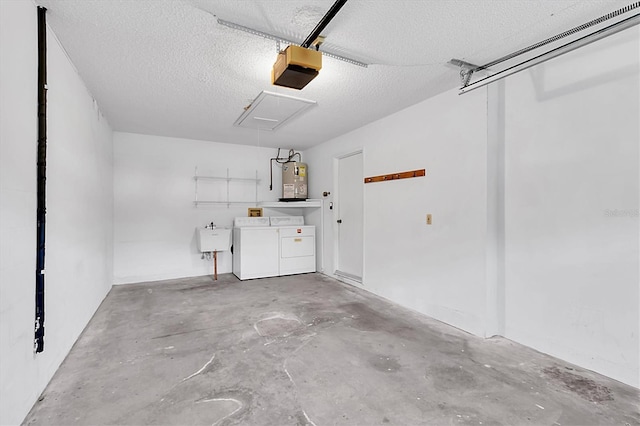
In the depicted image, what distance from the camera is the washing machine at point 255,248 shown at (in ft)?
16.4

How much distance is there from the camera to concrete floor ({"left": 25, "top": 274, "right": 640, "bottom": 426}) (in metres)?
1.70

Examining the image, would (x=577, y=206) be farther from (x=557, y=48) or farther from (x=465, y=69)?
(x=465, y=69)

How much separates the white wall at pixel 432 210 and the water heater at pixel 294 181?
165 centimetres

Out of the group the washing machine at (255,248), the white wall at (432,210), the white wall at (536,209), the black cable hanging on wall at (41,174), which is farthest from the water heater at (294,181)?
the black cable hanging on wall at (41,174)

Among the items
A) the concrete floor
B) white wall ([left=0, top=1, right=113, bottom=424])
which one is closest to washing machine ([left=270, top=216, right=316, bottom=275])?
the concrete floor

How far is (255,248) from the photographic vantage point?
16.7 ft

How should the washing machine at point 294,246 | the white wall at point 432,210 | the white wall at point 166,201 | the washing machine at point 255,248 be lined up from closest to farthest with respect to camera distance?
1. the white wall at point 432,210
2. the white wall at point 166,201
3. the washing machine at point 255,248
4. the washing machine at point 294,246

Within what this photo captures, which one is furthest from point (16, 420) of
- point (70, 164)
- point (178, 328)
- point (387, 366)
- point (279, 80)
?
point (279, 80)

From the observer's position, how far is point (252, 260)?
16.6 feet

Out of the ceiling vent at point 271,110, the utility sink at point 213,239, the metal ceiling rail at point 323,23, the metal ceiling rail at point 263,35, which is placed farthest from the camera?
the utility sink at point 213,239

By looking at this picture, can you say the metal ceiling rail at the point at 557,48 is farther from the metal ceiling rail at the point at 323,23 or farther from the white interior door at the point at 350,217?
the white interior door at the point at 350,217

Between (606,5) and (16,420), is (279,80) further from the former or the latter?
(16,420)

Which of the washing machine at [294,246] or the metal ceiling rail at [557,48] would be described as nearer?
the metal ceiling rail at [557,48]

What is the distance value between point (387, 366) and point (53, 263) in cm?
251
